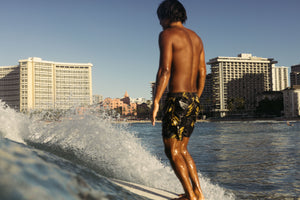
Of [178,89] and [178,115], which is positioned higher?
[178,89]

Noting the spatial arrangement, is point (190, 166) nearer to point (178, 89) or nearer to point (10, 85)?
point (178, 89)

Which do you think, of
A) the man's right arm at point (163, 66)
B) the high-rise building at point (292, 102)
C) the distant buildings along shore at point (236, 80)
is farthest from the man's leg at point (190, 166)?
the distant buildings along shore at point (236, 80)

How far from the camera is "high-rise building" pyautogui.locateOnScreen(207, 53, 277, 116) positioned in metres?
160

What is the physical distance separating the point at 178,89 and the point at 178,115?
268 mm

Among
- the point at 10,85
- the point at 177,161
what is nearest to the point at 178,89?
the point at 177,161

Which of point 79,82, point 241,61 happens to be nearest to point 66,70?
point 79,82

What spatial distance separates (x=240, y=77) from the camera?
541 feet

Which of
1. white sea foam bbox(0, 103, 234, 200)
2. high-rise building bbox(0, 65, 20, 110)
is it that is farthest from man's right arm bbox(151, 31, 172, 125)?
high-rise building bbox(0, 65, 20, 110)

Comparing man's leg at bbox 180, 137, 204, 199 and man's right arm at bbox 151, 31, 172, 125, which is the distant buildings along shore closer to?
man's leg at bbox 180, 137, 204, 199

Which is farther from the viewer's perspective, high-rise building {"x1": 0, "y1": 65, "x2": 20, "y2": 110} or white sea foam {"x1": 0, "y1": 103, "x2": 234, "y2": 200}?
high-rise building {"x1": 0, "y1": 65, "x2": 20, "y2": 110}

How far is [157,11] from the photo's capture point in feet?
10.3

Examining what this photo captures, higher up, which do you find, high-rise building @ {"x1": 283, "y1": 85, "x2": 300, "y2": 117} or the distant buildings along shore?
the distant buildings along shore

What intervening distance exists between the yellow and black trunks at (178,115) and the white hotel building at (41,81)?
6212 inches

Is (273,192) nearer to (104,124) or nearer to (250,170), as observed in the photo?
(250,170)
